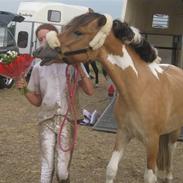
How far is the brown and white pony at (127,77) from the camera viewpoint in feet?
11.8

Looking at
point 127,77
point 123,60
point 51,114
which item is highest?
point 123,60

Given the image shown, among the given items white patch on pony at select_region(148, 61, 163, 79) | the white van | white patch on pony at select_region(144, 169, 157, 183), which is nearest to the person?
white patch on pony at select_region(148, 61, 163, 79)

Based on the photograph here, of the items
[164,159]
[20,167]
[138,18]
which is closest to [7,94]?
[138,18]

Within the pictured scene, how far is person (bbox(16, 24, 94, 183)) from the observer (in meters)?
3.92

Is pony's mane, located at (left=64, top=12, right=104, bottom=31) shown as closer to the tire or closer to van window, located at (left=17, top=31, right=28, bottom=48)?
the tire

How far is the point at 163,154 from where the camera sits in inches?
197

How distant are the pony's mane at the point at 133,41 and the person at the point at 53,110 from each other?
42 cm

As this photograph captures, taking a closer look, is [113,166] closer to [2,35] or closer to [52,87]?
[52,87]

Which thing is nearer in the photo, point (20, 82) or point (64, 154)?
point (20, 82)

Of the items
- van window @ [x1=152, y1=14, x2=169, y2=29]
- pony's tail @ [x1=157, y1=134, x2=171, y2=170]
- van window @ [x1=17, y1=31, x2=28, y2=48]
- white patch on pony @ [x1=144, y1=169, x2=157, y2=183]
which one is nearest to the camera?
white patch on pony @ [x1=144, y1=169, x2=157, y2=183]

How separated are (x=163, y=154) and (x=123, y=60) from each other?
153 centimetres

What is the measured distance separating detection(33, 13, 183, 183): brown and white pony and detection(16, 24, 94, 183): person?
28 centimetres

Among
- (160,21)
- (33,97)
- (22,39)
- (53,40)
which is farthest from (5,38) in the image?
(53,40)

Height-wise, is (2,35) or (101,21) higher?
(101,21)
